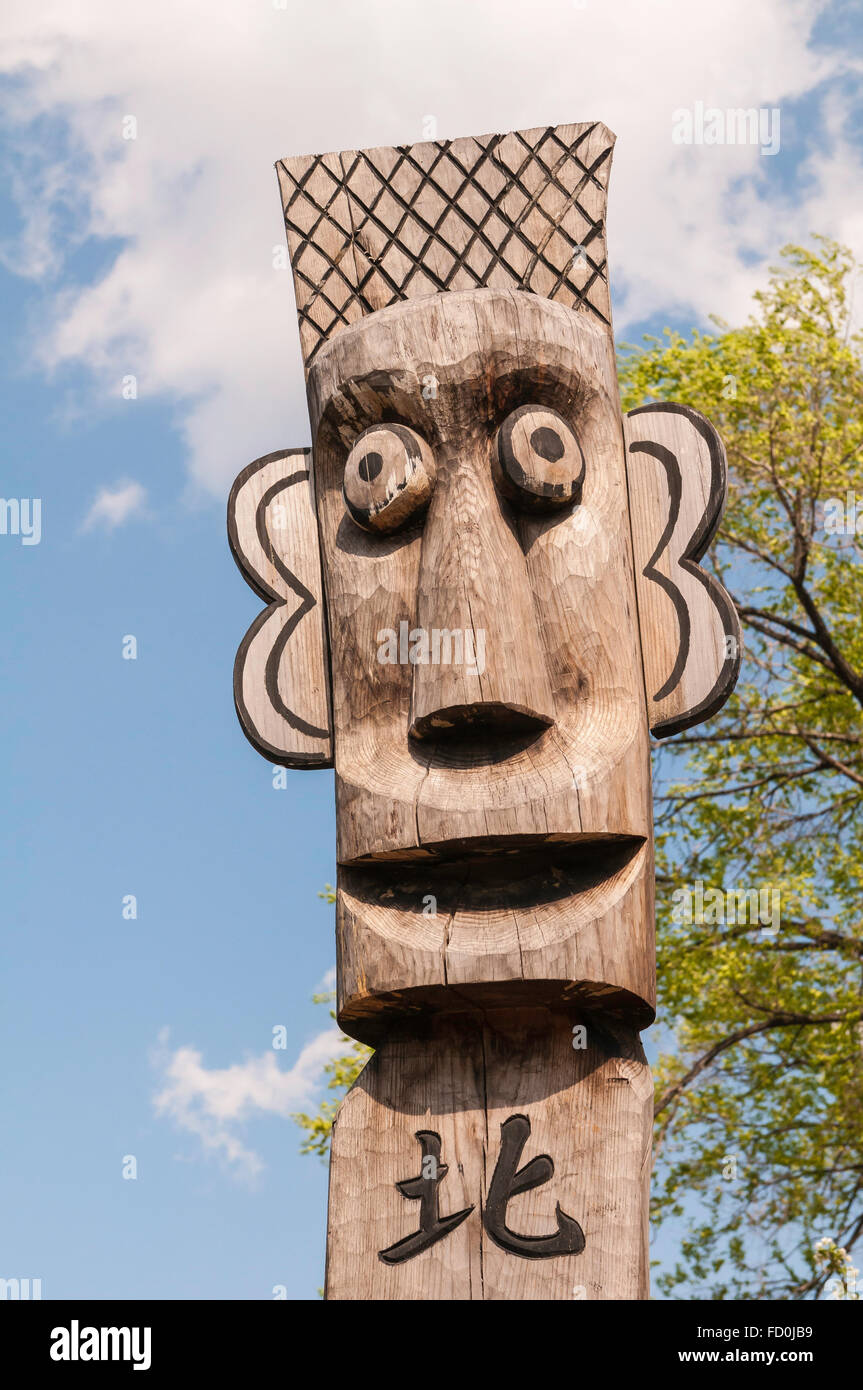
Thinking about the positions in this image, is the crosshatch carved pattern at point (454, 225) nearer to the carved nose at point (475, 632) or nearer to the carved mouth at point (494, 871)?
the carved nose at point (475, 632)

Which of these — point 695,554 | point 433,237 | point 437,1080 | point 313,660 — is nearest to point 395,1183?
point 437,1080

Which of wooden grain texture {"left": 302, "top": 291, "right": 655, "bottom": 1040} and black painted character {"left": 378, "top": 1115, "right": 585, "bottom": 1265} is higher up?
wooden grain texture {"left": 302, "top": 291, "right": 655, "bottom": 1040}

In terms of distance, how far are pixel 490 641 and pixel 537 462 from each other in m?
0.59

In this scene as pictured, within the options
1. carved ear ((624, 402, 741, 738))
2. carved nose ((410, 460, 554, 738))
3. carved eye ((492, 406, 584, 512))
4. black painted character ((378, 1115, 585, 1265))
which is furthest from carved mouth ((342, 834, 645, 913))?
carved eye ((492, 406, 584, 512))

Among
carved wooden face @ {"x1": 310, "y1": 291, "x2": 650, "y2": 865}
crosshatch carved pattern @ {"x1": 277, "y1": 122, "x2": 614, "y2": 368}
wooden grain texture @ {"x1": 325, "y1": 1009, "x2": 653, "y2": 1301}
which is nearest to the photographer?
wooden grain texture @ {"x1": 325, "y1": 1009, "x2": 653, "y2": 1301}

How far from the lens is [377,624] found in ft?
14.0

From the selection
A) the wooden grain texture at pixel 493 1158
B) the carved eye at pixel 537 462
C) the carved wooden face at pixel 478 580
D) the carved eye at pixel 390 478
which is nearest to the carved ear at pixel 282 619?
the carved wooden face at pixel 478 580

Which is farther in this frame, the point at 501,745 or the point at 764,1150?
the point at 764,1150

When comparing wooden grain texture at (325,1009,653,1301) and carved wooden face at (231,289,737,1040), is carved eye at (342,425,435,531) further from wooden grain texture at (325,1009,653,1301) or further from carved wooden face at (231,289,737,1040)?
wooden grain texture at (325,1009,653,1301)

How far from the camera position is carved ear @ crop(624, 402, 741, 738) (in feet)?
13.8

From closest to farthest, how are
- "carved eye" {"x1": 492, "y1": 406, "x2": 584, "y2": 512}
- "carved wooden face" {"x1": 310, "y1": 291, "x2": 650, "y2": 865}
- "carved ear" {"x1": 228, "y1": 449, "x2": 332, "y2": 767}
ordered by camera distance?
"carved wooden face" {"x1": 310, "y1": 291, "x2": 650, "y2": 865}
"carved eye" {"x1": 492, "y1": 406, "x2": 584, "y2": 512}
"carved ear" {"x1": 228, "y1": 449, "x2": 332, "y2": 767}

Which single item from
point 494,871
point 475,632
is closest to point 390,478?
→ point 475,632
